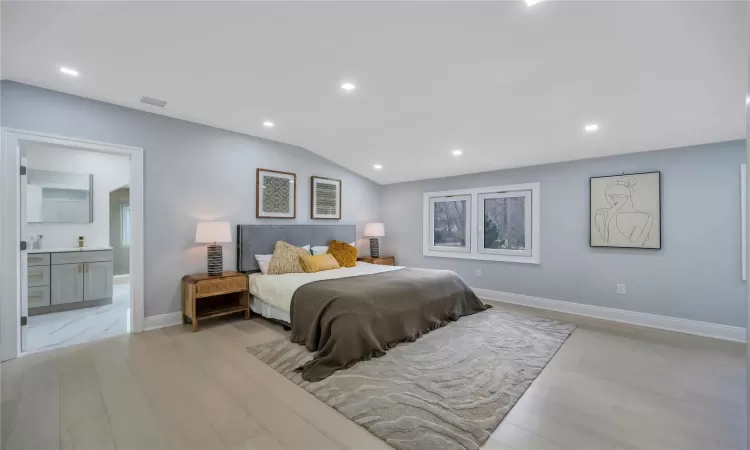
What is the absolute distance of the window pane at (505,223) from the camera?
15.6ft

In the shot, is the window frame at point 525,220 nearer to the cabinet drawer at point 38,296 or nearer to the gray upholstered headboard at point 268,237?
the gray upholstered headboard at point 268,237

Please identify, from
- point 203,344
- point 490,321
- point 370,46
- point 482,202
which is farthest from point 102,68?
point 482,202

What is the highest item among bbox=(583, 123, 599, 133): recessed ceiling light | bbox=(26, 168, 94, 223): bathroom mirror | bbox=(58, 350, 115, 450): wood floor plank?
bbox=(583, 123, 599, 133): recessed ceiling light

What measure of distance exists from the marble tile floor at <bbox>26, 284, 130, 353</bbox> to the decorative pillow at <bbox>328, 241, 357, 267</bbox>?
262 centimetres

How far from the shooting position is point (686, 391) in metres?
2.21

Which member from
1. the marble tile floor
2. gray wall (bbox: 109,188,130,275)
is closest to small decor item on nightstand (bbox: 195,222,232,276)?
the marble tile floor

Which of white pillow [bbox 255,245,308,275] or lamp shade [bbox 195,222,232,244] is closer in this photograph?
lamp shade [bbox 195,222,232,244]

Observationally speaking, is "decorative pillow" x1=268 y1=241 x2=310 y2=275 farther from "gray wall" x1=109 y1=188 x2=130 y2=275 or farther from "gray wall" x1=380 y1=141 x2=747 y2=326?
"gray wall" x1=109 y1=188 x2=130 y2=275

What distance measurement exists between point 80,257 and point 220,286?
2325mm

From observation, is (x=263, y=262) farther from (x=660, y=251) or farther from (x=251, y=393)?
(x=660, y=251)

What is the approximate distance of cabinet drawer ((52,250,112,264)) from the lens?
4.12 meters

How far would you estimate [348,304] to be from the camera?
9.07 feet

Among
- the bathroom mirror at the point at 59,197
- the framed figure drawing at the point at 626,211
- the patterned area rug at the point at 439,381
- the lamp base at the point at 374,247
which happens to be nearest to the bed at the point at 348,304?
the patterned area rug at the point at 439,381

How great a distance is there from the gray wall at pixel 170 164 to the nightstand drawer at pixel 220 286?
459mm
